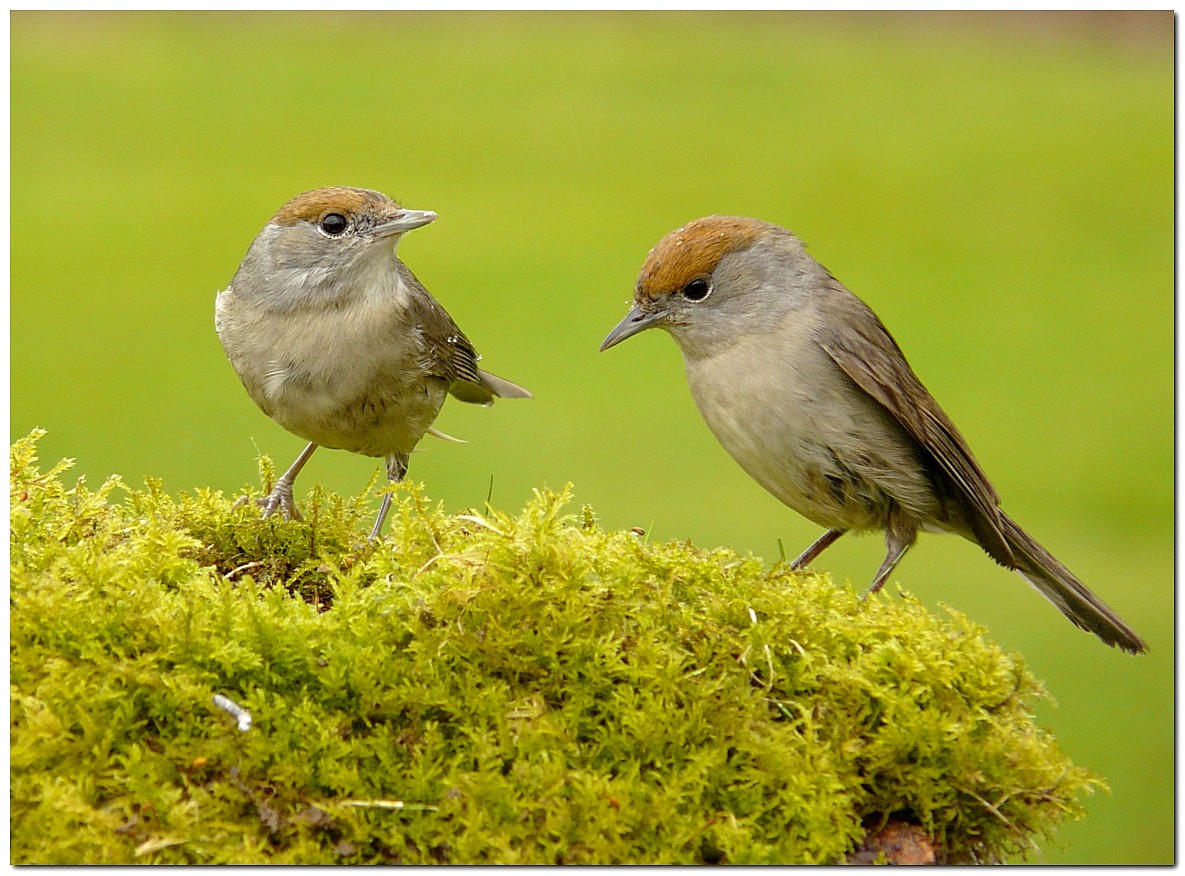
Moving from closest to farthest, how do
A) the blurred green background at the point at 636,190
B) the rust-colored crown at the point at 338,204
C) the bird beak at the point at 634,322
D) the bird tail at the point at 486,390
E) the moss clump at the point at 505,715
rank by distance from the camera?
the moss clump at the point at 505,715
the bird beak at the point at 634,322
the rust-colored crown at the point at 338,204
the bird tail at the point at 486,390
the blurred green background at the point at 636,190

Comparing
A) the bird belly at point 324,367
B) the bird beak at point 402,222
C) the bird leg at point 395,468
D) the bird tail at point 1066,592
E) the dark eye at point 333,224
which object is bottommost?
the bird leg at point 395,468

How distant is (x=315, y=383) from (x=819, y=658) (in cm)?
251

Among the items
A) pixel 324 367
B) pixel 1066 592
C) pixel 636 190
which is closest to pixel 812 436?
pixel 1066 592

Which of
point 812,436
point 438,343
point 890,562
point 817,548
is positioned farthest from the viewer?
point 438,343

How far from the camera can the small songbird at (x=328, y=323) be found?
16.2ft

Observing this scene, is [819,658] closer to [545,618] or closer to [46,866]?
[545,618]

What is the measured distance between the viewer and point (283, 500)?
5066 millimetres

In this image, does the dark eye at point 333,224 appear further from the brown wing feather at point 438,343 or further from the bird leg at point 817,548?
the bird leg at point 817,548

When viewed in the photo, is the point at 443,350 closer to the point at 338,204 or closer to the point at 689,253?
the point at 338,204

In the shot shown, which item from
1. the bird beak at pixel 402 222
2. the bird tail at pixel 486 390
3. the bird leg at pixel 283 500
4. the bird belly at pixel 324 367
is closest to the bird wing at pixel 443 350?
the bird tail at pixel 486 390

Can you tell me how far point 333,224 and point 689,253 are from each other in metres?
1.53

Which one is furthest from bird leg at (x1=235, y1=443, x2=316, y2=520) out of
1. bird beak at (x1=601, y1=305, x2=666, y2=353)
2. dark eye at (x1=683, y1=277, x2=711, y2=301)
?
dark eye at (x1=683, y1=277, x2=711, y2=301)

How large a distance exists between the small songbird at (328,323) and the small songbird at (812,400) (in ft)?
3.49

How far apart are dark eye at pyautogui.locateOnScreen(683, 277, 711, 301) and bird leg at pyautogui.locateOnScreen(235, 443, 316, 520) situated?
1.78m
